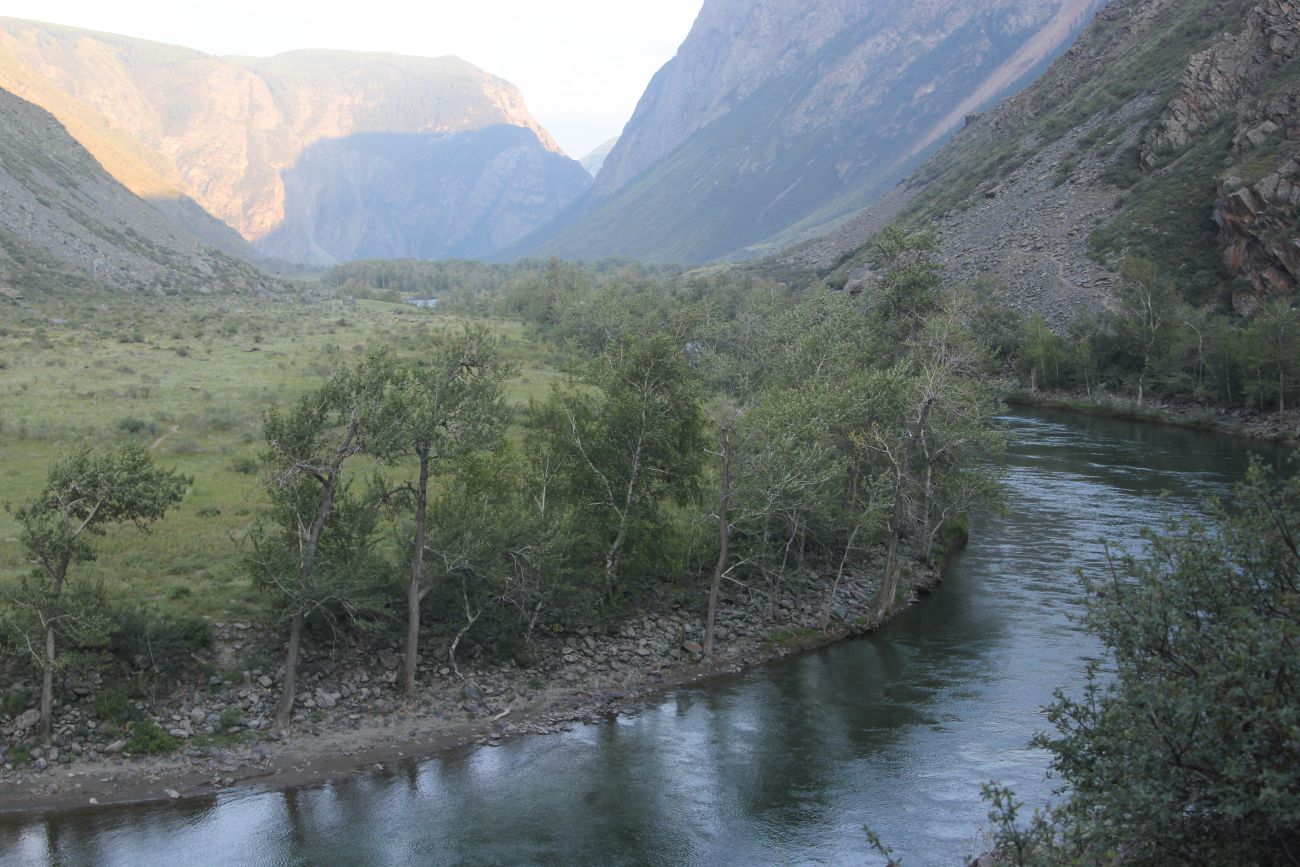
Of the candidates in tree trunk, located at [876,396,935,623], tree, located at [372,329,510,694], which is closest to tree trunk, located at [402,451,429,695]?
tree, located at [372,329,510,694]

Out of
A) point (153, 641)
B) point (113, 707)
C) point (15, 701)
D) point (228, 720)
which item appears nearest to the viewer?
point (15, 701)

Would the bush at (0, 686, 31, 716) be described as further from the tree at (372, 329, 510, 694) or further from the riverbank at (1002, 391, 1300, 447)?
the riverbank at (1002, 391, 1300, 447)

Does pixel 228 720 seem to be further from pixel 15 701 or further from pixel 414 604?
pixel 414 604

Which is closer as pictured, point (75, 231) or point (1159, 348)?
point (1159, 348)

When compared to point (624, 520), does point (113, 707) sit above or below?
below

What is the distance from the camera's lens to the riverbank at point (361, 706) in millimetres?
23422

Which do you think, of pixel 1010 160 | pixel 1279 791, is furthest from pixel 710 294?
pixel 1279 791

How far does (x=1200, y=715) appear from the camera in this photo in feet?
42.4

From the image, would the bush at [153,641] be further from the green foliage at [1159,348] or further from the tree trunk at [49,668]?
the green foliage at [1159,348]

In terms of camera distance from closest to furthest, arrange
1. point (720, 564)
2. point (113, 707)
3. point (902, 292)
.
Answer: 1. point (113, 707)
2. point (720, 564)
3. point (902, 292)

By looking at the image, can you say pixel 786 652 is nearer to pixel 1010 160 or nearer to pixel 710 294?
pixel 710 294

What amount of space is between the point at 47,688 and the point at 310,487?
25.3 ft

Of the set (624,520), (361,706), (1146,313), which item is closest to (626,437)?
(624,520)

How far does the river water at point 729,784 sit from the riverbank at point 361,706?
77cm
